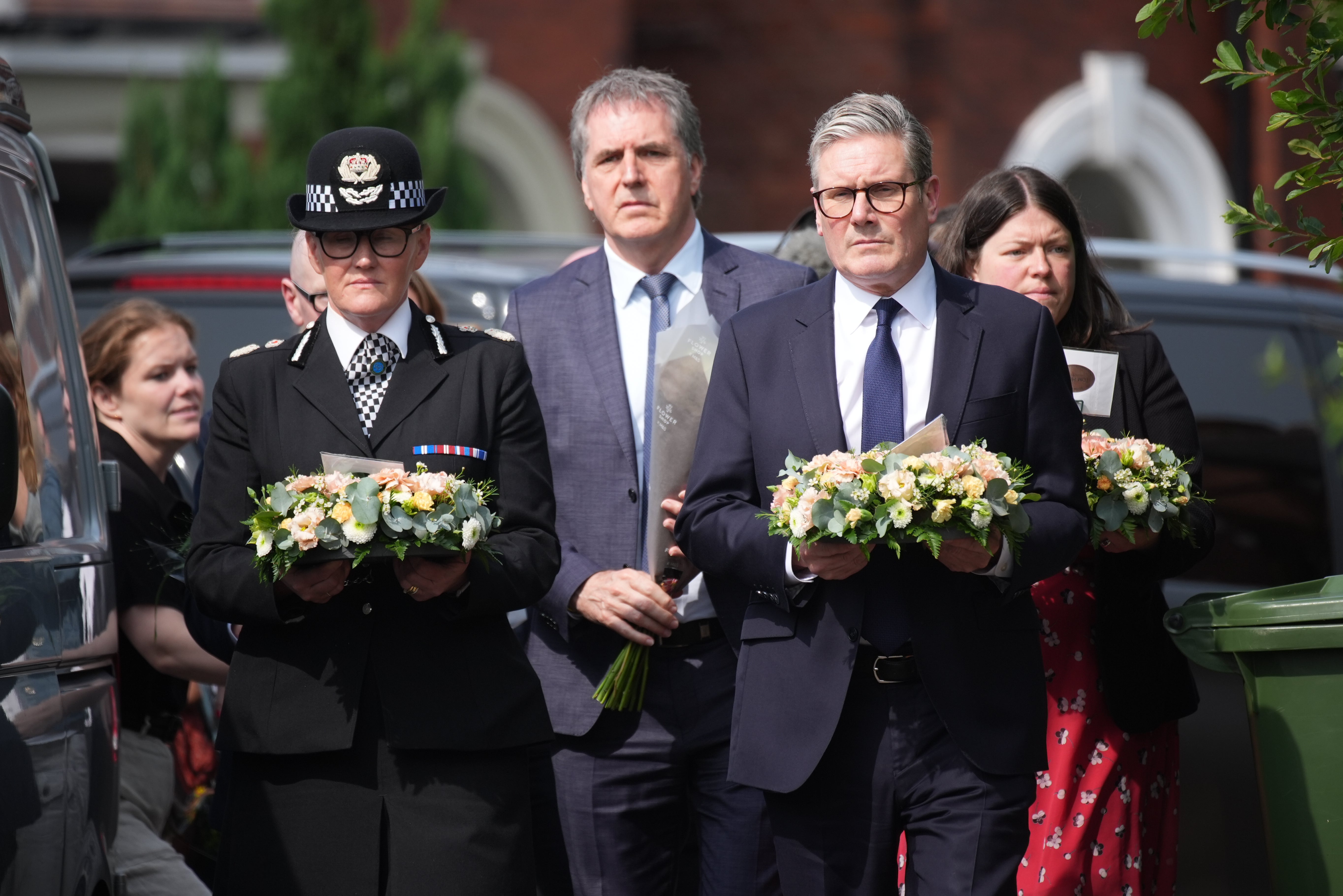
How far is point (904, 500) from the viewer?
2.89m

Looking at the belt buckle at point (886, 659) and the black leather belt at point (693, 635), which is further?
the black leather belt at point (693, 635)

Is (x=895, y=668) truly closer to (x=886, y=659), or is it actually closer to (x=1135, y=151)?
(x=886, y=659)

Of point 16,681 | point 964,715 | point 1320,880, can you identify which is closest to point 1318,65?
point 964,715

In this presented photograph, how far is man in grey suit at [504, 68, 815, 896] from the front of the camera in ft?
12.5

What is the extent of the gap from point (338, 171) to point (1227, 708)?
3166 millimetres

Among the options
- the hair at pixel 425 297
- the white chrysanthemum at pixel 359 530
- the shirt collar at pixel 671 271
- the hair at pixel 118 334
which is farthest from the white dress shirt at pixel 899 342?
the hair at pixel 118 334

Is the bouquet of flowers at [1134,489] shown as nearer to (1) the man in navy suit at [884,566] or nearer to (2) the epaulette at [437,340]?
(1) the man in navy suit at [884,566]

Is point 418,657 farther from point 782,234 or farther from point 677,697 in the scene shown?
point 782,234

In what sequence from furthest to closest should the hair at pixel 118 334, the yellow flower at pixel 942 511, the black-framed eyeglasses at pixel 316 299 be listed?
1. the hair at pixel 118 334
2. the black-framed eyeglasses at pixel 316 299
3. the yellow flower at pixel 942 511

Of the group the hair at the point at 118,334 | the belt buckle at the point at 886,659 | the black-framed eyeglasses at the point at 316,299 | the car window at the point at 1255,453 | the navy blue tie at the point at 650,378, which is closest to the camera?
the belt buckle at the point at 886,659

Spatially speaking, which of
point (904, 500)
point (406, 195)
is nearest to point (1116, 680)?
point (904, 500)

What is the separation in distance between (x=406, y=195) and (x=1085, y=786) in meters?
2.06

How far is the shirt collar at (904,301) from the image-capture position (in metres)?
3.39

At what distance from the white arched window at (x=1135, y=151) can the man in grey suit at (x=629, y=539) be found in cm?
982
